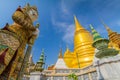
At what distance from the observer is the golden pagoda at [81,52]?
2207 cm

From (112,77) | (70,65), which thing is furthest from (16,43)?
(70,65)

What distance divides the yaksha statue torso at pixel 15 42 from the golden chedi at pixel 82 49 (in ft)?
57.6

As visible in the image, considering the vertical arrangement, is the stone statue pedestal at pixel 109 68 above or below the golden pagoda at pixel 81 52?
below

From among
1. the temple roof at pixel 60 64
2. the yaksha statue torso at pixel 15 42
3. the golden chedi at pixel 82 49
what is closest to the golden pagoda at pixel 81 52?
the golden chedi at pixel 82 49

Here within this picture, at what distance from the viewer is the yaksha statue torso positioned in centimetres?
286

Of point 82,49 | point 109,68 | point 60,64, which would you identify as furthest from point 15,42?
point 82,49

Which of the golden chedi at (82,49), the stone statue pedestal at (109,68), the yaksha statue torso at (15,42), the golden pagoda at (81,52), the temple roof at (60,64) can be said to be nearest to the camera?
the yaksha statue torso at (15,42)

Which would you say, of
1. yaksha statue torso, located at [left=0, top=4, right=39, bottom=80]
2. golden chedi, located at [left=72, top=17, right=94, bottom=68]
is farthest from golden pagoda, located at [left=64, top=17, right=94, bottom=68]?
yaksha statue torso, located at [left=0, top=4, right=39, bottom=80]

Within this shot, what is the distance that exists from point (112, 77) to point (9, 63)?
4014mm

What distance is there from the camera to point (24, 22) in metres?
3.46

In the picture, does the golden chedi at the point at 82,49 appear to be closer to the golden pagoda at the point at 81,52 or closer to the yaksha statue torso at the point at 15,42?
the golden pagoda at the point at 81,52

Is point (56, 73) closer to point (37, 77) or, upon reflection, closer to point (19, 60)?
point (37, 77)

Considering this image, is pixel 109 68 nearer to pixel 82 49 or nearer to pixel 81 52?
pixel 81 52

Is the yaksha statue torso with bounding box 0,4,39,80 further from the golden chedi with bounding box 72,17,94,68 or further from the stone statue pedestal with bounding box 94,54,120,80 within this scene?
the golden chedi with bounding box 72,17,94,68
